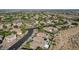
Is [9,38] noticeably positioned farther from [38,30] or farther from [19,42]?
[38,30]

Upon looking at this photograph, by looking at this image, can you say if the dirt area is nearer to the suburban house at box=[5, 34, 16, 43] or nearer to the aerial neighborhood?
the aerial neighborhood

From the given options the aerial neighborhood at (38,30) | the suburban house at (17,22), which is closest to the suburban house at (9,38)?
the aerial neighborhood at (38,30)

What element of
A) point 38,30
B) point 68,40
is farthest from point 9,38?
point 68,40

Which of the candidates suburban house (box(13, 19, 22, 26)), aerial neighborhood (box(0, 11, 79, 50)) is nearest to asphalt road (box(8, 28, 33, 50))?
aerial neighborhood (box(0, 11, 79, 50))

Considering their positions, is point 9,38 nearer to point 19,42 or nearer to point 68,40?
point 19,42

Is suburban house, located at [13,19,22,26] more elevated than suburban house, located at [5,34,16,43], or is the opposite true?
suburban house, located at [13,19,22,26]

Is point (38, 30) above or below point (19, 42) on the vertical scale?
above
